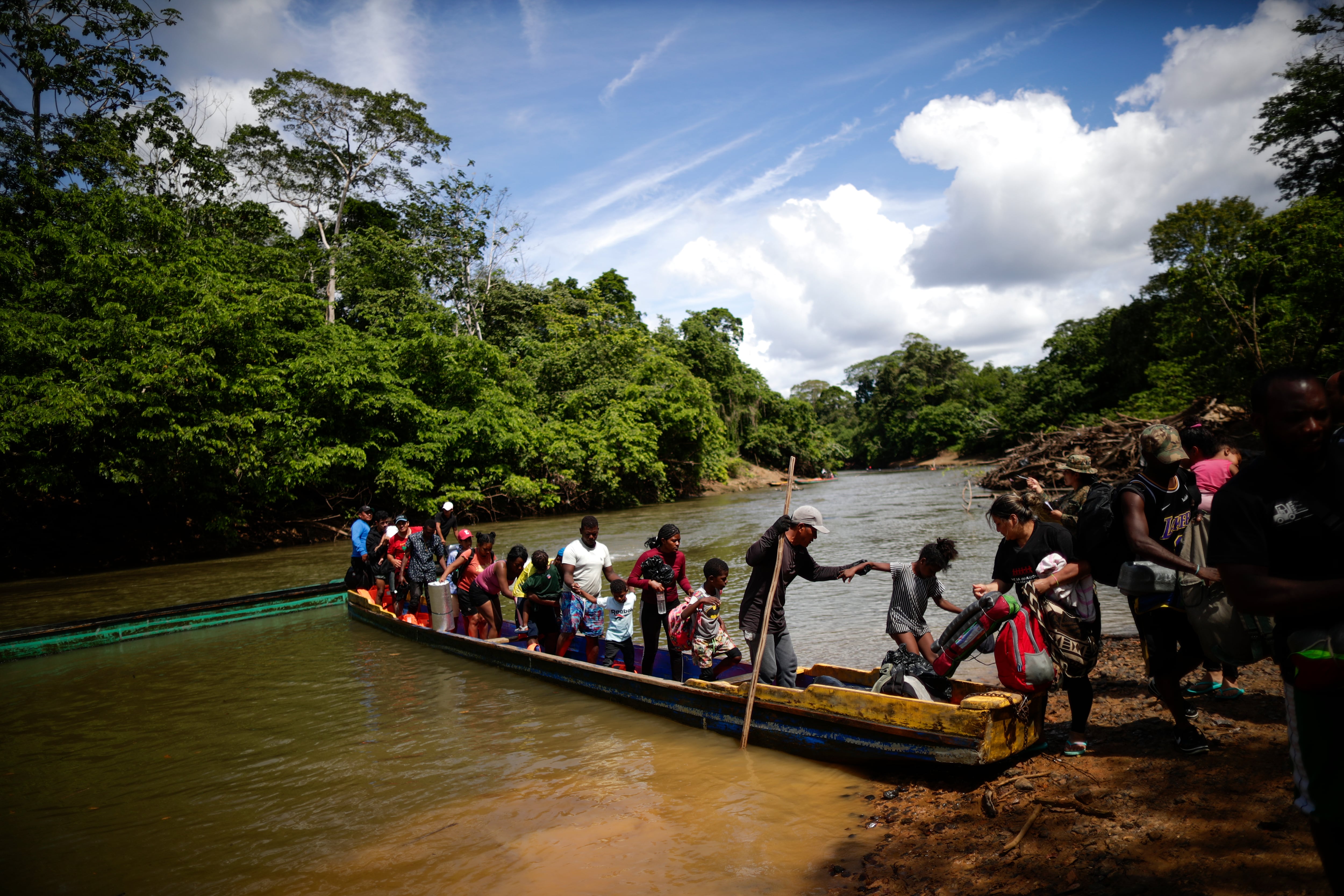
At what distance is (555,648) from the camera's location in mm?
8000

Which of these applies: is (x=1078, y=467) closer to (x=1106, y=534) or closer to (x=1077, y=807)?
(x=1106, y=534)

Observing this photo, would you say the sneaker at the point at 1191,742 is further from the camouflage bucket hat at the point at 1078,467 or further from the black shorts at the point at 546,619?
the black shorts at the point at 546,619

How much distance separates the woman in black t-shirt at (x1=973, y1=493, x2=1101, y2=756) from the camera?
4.22 m

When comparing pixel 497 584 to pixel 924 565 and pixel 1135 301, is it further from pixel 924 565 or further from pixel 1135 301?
pixel 1135 301

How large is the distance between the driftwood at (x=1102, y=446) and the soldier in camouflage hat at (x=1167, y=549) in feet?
55.8

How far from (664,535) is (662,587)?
50 cm

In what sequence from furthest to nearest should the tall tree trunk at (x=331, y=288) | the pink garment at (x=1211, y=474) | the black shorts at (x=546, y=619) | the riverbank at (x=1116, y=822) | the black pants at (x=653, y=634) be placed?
the tall tree trunk at (x=331, y=288) < the black shorts at (x=546, y=619) < the black pants at (x=653, y=634) < the pink garment at (x=1211, y=474) < the riverbank at (x=1116, y=822)

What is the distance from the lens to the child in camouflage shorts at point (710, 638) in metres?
6.11

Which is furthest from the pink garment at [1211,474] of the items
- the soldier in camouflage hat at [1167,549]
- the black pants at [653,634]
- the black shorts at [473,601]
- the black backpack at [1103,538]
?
the black shorts at [473,601]

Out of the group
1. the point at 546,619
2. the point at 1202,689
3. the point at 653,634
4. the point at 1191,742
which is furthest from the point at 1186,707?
the point at 546,619

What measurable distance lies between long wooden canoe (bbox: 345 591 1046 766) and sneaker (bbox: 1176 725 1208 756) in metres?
0.71

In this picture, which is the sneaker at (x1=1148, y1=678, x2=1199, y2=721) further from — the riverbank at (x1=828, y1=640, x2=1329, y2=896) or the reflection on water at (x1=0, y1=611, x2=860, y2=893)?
the reflection on water at (x1=0, y1=611, x2=860, y2=893)

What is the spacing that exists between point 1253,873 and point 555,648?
6.35m

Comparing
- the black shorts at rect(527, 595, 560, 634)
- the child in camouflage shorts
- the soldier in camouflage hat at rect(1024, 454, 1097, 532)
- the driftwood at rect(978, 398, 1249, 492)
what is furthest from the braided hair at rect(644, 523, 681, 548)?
the driftwood at rect(978, 398, 1249, 492)
